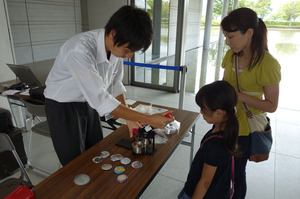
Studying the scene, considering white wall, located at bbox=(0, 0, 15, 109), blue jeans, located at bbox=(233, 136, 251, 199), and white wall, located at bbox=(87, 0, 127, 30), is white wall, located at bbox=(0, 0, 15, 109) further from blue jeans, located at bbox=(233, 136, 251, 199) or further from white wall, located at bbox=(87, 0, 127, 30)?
blue jeans, located at bbox=(233, 136, 251, 199)

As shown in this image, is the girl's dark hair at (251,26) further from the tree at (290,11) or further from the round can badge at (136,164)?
the tree at (290,11)

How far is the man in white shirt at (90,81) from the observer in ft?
3.27

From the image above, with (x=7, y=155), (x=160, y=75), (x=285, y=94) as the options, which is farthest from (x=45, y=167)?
(x=285, y=94)

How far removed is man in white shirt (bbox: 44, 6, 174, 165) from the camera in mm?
997

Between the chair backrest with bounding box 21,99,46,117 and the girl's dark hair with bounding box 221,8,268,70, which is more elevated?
the girl's dark hair with bounding box 221,8,268,70

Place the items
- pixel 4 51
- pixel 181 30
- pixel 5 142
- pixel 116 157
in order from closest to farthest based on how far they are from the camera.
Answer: pixel 116 157 < pixel 5 142 < pixel 4 51 < pixel 181 30

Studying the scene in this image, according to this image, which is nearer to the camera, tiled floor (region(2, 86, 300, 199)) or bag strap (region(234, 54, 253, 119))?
bag strap (region(234, 54, 253, 119))

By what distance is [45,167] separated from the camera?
2.27 meters

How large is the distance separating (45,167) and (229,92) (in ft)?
6.77

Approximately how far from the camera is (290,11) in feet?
18.9

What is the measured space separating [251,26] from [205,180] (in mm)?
837

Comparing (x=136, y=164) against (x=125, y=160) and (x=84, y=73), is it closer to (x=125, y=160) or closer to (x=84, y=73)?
(x=125, y=160)

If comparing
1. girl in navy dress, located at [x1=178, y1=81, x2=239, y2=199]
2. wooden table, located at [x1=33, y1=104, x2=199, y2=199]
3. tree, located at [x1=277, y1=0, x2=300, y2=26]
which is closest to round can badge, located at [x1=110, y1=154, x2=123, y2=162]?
wooden table, located at [x1=33, y1=104, x2=199, y2=199]

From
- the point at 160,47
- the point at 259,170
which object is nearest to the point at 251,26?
the point at 259,170
